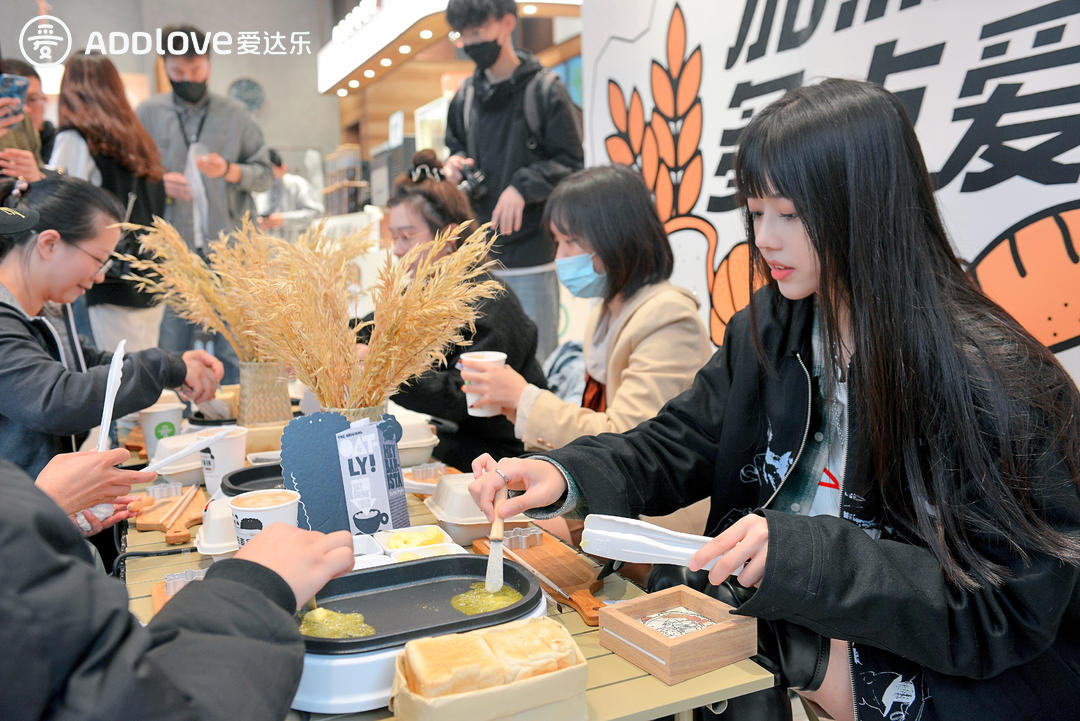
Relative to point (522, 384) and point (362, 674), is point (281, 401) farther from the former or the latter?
point (362, 674)

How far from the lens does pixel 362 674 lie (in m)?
0.88

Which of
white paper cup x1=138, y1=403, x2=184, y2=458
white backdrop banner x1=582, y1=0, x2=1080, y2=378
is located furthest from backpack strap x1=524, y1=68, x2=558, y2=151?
white paper cup x1=138, y1=403, x2=184, y2=458

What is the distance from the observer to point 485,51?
11.9 feet

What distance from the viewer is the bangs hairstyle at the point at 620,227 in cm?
222

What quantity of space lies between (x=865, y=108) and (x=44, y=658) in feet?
3.99

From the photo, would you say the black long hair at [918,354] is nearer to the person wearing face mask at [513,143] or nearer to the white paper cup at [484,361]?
the white paper cup at [484,361]

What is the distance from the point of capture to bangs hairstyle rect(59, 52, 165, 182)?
135 inches

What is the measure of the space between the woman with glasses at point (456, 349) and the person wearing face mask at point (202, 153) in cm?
161

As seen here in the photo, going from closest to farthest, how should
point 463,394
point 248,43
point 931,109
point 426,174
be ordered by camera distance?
1. point 931,109
2. point 463,394
3. point 426,174
4. point 248,43

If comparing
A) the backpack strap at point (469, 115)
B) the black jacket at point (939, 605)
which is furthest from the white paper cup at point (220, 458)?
the backpack strap at point (469, 115)

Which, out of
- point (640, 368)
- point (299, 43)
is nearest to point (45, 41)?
point (299, 43)

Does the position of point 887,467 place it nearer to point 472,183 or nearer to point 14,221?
point 14,221

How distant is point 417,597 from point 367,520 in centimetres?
34

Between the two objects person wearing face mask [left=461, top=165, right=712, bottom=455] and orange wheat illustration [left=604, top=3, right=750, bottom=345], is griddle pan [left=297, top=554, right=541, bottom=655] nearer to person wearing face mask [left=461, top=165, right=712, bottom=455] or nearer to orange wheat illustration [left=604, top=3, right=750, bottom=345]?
person wearing face mask [left=461, top=165, right=712, bottom=455]
